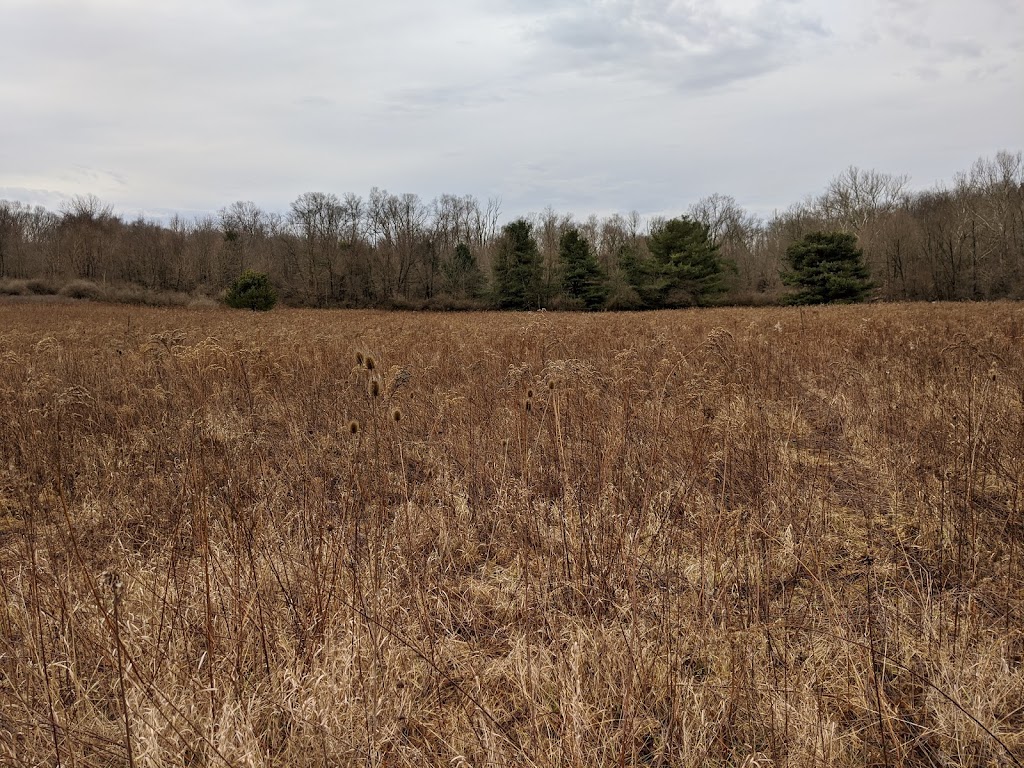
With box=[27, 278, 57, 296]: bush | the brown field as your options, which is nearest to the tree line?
box=[27, 278, 57, 296]: bush

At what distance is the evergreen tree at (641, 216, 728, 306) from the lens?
125ft

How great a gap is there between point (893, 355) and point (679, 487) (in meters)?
6.27

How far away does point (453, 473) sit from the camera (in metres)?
4.13

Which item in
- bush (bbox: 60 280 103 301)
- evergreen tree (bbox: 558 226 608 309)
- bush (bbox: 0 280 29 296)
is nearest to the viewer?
bush (bbox: 60 280 103 301)

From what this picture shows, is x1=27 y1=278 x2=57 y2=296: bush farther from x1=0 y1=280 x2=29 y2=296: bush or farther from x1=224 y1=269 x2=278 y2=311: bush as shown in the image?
x1=224 y1=269 x2=278 y2=311: bush

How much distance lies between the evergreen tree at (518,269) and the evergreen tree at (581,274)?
2.04 metres

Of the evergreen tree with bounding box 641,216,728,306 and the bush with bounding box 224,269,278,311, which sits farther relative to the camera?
the evergreen tree with bounding box 641,216,728,306

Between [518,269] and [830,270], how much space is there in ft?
65.3

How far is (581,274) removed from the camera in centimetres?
3912

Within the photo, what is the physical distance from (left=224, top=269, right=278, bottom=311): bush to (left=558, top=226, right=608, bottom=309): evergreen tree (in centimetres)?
2000

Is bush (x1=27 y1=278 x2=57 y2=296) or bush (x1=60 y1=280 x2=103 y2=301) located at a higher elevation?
bush (x1=27 y1=278 x2=57 y2=296)

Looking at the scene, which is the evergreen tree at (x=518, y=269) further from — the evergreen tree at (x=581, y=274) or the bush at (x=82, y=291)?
the bush at (x=82, y=291)

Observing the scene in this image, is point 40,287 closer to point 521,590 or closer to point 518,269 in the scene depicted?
point 518,269

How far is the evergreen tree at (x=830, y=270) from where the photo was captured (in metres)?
31.4
